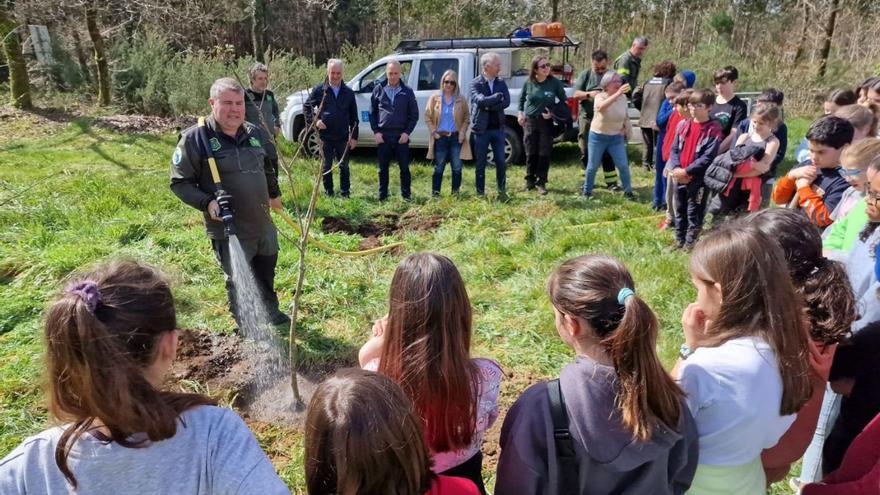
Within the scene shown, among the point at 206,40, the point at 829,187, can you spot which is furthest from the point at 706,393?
the point at 206,40

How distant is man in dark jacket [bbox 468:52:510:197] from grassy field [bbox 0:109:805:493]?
0.41 m

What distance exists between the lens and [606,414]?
148 centimetres

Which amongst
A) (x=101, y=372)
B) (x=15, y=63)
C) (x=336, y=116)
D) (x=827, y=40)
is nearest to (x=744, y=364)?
(x=101, y=372)

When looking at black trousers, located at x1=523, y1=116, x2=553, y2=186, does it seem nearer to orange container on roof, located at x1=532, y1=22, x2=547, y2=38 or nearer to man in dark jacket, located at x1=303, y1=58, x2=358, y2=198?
man in dark jacket, located at x1=303, y1=58, x2=358, y2=198

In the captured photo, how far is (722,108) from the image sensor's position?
19.7 ft

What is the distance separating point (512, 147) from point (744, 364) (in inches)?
304

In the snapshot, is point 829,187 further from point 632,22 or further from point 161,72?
point 632,22

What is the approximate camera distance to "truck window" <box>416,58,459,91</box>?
9.08m

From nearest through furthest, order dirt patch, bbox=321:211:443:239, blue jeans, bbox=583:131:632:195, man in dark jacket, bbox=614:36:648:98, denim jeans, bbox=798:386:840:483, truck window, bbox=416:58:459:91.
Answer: denim jeans, bbox=798:386:840:483
dirt patch, bbox=321:211:443:239
blue jeans, bbox=583:131:632:195
man in dark jacket, bbox=614:36:648:98
truck window, bbox=416:58:459:91

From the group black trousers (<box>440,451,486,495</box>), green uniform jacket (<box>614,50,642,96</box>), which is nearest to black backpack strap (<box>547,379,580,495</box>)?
black trousers (<box>440,451,486,495</box>)

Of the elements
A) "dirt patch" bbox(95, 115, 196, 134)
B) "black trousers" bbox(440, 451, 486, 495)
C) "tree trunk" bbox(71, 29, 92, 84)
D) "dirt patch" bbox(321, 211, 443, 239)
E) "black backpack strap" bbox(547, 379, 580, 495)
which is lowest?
"dirt patch" bbox(321, 211, 443, 239)

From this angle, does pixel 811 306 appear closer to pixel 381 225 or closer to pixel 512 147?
pixel 381 225

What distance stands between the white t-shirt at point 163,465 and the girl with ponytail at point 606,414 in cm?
64

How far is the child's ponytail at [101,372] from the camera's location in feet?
4.22
